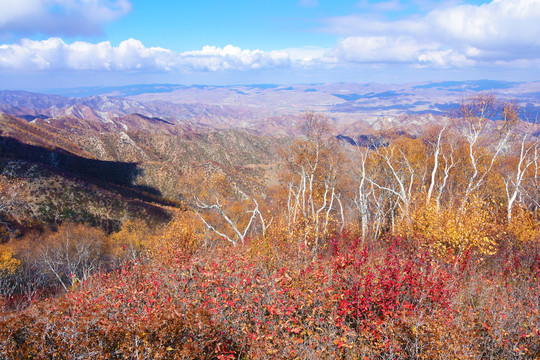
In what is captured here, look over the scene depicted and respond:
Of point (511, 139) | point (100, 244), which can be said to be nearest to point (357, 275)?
point (511, 139)

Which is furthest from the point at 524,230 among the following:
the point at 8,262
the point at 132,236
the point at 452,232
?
the point at 132,236

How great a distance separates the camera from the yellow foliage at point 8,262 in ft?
127

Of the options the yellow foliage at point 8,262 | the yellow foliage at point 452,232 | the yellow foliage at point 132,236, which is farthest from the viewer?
the yellow foliage at point 132,236

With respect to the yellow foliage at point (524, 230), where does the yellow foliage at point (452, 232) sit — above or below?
above

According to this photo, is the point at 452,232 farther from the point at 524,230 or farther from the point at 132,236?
the point at 132,236

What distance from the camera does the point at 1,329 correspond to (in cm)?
569

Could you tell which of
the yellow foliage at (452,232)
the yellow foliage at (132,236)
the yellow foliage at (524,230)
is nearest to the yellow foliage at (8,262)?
the yellow foliage at (132,236)

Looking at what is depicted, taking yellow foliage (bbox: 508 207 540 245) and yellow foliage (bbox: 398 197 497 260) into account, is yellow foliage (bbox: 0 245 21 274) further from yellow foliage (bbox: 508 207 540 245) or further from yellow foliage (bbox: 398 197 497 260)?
yellow foliage (bbox: 508 207 540 245)

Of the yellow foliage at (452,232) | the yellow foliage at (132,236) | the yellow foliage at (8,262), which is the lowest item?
the yellow foliage at (132,236)

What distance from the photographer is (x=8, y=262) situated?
40.0 m

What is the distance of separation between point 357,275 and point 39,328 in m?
8.59

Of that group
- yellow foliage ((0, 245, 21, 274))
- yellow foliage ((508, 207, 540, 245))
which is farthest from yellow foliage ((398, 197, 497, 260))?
yellow foliage ((0, 245, 21, 274))

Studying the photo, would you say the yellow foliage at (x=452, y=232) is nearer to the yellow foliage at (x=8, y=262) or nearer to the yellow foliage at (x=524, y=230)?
the yellow foliage at (x=524, y=230)

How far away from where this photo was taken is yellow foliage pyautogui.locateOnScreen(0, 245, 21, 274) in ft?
127
